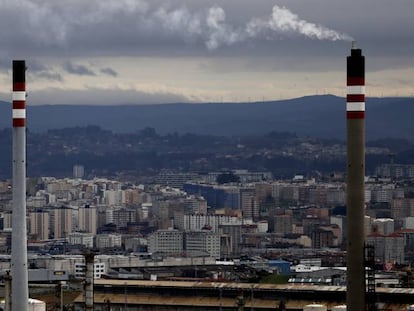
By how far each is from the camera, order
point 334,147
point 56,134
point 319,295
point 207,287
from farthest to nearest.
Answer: point 56,134, point 334,147, point 207,287, point 319,295

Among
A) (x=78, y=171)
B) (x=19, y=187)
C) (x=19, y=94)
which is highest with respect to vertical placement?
(x=78, y=171)

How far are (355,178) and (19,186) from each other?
202 inches

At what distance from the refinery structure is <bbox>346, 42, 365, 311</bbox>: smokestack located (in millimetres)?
13

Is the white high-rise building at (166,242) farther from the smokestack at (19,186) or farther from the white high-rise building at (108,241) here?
the smokestack at (19,186)

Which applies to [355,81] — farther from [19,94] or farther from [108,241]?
[108,241]

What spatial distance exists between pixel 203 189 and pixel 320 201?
58.6 feet

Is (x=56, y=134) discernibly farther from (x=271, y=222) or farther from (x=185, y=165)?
(x=271, y=222)

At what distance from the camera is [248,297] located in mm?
40781

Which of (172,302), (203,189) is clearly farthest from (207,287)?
(203,189)

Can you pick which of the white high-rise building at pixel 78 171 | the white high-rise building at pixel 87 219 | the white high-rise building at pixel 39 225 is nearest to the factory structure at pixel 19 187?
the white high-rise building at pixel 39 225

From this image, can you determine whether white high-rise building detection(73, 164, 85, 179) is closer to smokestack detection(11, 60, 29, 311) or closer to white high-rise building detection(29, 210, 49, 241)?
white high-rise building detection(29, 210, 49, 241)

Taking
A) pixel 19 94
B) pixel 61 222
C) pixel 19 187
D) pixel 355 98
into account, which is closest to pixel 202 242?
pixel 61 222

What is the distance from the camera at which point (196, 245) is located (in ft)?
313

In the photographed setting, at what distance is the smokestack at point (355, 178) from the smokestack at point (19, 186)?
4.93m
